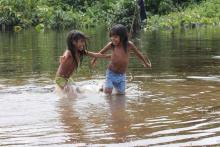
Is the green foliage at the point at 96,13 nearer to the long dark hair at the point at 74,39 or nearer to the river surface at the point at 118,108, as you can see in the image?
the river surface at the point at 118,108

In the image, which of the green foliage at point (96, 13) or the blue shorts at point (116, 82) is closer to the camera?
the blue shorts at point (116, 82)

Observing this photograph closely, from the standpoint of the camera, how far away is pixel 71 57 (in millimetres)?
8953

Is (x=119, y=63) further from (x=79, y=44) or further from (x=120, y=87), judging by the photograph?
(x=79, y=44)

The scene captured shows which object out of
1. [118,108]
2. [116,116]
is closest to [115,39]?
[118,108]

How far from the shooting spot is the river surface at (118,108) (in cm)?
542

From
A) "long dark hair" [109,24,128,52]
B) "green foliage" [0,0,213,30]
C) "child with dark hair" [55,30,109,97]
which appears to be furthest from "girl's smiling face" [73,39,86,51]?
"green foliage" [0,0,213,30]

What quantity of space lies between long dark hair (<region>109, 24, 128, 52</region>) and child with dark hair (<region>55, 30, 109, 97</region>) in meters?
0.37

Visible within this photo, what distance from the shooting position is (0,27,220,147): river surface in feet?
17.8

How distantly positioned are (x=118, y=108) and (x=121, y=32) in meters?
1.70

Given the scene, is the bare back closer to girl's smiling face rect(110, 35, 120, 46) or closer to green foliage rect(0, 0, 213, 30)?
girl's smiling face rect(110, 35, 120, 46)

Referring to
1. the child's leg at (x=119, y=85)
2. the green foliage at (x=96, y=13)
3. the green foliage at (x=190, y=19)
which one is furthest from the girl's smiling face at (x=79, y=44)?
the green foliage at (x=96, y=13)

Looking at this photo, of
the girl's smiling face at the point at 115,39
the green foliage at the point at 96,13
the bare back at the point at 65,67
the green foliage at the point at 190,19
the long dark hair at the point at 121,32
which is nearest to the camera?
the long dark hair at the point at 121,32

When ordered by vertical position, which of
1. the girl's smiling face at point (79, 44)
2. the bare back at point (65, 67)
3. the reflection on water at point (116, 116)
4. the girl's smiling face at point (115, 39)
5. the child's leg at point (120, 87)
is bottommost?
the reflection on water at point (116, 116)

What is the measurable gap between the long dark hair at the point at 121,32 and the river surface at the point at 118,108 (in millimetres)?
848
